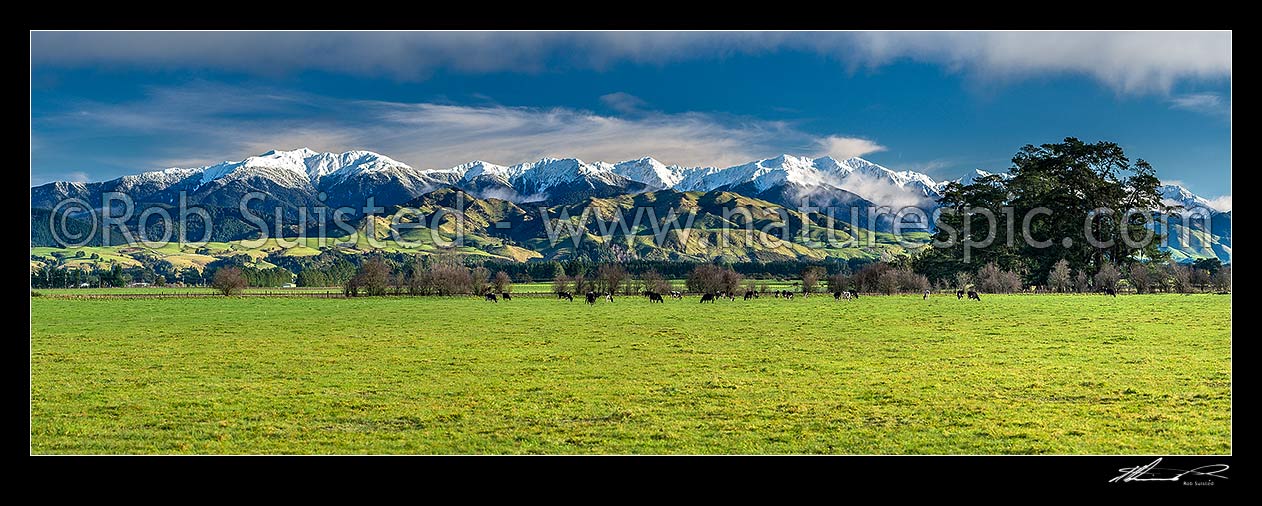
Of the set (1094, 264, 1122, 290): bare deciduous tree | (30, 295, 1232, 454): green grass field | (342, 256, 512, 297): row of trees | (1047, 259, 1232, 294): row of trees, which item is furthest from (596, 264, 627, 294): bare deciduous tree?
(30, 295, 1232, 454): green grass field

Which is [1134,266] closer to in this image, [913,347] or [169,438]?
[913,347]

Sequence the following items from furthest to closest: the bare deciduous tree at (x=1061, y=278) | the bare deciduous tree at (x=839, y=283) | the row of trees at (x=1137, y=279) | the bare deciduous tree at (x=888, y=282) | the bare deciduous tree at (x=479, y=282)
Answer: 1. the bare deciduous tree at (x=479, y=282)
2. the bare deciduous tree at (x=839, y=283)
3. the bare deciduous tree at (x=888, y=282)
4. the bare deciduous tree at (x=1061, y=278)
5. the row of trees at (x=1137, y=279)

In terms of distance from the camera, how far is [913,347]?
27.8 m

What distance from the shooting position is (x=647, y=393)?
1773 cm

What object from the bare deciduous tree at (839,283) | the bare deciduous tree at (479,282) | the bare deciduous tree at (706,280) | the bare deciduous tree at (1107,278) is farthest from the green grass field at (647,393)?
the bare deciduous tree at (479,282)

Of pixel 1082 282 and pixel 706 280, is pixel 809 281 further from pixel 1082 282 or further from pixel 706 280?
pixel 1082 282

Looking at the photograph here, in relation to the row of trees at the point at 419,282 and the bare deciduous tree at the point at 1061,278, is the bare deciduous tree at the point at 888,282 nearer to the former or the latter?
the bare deciduous tree at the point at 1061,278
